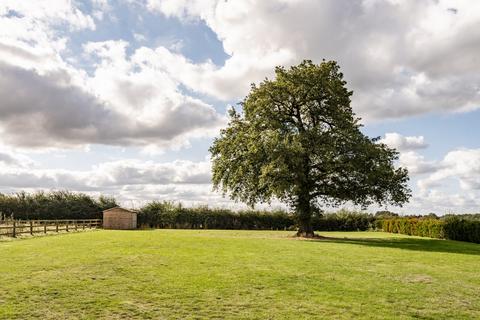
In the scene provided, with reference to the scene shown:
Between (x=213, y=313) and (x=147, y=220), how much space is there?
43.6 m

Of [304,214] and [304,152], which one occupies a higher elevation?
[304,152]

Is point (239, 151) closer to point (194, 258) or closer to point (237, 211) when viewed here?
point (194, 258)

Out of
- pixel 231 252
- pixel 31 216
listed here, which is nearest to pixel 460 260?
pixel 231 252

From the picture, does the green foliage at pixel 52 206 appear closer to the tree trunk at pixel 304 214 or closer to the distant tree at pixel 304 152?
the distant tree at pixel 304 152

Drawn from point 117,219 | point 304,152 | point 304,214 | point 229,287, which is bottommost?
point 229,287

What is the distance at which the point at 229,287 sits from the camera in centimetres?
1098

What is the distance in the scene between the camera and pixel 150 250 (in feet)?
61.8

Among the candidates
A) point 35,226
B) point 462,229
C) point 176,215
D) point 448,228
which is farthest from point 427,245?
point 176,215

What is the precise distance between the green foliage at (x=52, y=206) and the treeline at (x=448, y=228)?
33.2 m

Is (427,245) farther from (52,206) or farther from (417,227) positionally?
(52,206)

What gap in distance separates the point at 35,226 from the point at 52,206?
19854mm

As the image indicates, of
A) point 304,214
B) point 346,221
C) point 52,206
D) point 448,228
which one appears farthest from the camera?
point 346,221

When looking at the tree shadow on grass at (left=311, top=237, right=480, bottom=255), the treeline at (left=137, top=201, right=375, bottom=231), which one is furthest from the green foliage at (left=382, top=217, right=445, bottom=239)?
the tree shadow on grass at (left=311, top=237, right=480, bottom=255)

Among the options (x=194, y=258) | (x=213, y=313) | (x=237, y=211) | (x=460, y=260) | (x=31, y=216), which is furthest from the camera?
(x=237, y=211)
